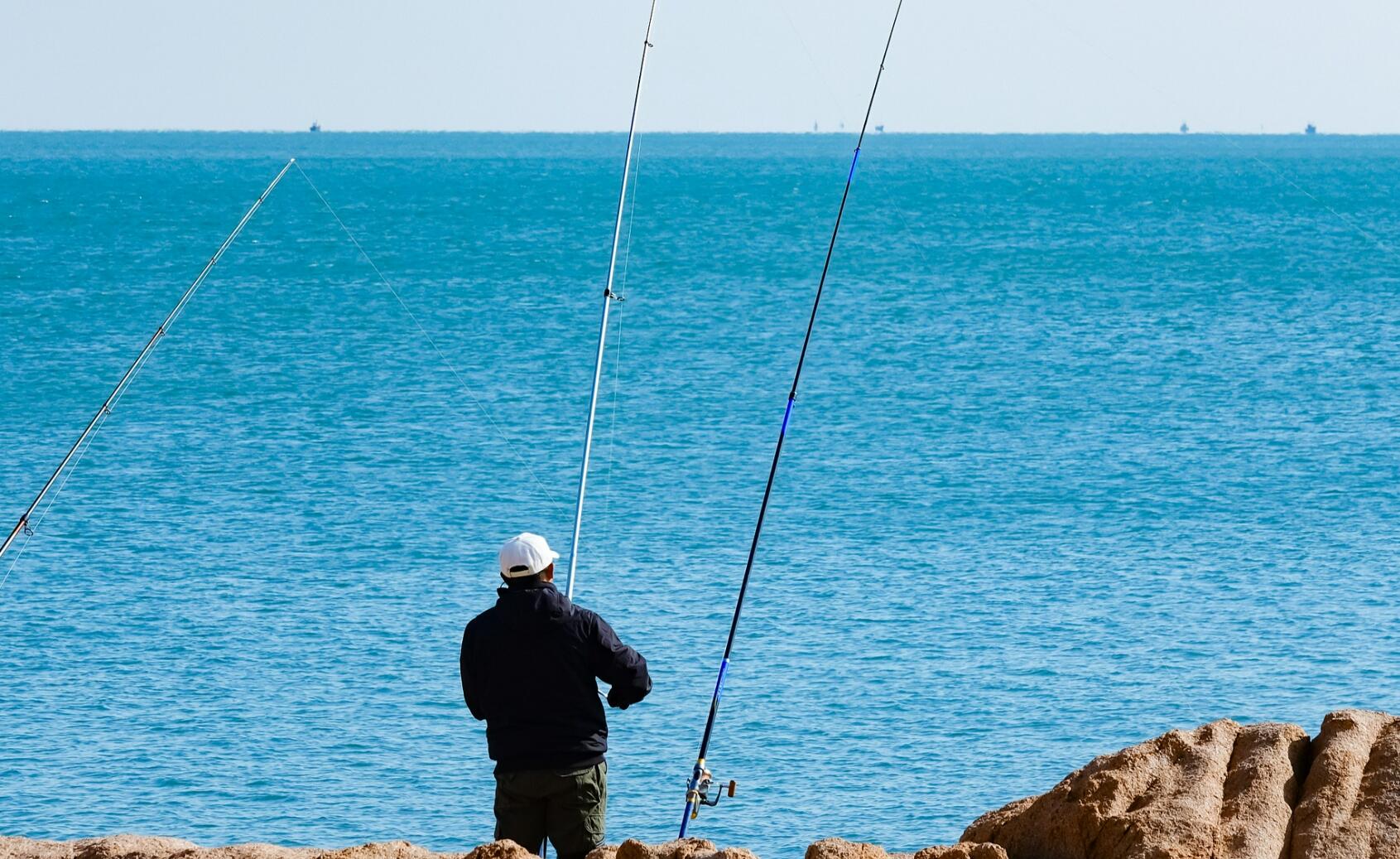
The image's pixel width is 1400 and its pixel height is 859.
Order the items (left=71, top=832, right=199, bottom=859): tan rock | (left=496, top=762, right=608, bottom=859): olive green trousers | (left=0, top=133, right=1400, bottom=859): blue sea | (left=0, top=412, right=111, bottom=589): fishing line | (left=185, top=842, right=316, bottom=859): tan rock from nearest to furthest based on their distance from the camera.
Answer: (left=185, top=842, right=316, bottom=859): tan rock
(left=71, top=832, right=199, bottom=859): tan rock
(left=496, top=762, right=608, bottom=859): olive green trousers
(left=0, top=133, right=1400, bottom=859): blue sea
(left=0, top=412, right=111, bottom=589): fishing line

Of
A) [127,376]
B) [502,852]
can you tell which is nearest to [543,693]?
[502,852]

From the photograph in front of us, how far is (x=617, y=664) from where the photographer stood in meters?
4.46

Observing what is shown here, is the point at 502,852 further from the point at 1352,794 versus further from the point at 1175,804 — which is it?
the point at 1352,794

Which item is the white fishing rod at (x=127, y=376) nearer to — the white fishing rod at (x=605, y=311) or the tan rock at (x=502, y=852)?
the white fishing rod at (x=605, y=311)

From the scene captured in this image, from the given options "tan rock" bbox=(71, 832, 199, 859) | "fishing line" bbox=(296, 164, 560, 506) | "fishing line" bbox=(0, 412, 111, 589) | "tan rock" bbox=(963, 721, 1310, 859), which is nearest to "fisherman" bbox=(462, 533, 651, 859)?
"tan rock" bbox=(71, 832, 199, 859)

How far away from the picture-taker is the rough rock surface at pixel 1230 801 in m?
4.02

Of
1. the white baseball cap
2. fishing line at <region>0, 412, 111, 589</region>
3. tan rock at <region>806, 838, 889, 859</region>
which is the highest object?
the white baseball cap

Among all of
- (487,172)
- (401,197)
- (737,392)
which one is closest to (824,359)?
(737,392)

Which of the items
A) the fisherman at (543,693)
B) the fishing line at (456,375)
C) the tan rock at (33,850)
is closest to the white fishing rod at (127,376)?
the tan rock at (33,850)

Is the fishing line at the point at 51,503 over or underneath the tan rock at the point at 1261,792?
underneath

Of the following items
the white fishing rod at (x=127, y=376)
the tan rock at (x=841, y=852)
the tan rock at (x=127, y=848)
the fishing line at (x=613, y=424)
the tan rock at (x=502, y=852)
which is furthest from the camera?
the fishing line at (x=613, y=424)

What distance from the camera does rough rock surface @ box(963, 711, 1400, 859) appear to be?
13.2ft

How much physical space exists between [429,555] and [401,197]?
61892 millimetres

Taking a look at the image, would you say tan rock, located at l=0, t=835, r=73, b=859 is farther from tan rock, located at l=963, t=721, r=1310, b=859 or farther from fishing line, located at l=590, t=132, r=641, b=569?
fishing line, located at l=590, t=132, r=641, b=569
